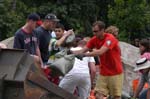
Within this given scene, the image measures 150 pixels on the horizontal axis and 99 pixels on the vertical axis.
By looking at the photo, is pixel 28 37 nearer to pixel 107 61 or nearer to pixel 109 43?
pixel 109 43

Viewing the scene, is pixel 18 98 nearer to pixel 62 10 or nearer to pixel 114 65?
pixel 114 65

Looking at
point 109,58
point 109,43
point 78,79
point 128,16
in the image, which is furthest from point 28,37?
point 128,16

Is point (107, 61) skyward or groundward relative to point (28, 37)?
groundward

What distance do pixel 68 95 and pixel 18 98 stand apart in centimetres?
71

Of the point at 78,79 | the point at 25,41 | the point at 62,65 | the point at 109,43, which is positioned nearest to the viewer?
the point at 62,65

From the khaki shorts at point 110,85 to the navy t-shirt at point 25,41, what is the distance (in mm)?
1463

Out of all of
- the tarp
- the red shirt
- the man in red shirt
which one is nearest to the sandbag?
the man in red shirt

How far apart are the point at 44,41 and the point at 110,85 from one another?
4.72 ft

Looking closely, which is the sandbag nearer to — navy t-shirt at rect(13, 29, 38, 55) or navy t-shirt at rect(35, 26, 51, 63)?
navy t-shirt at rect(13, 29, 38, 55)

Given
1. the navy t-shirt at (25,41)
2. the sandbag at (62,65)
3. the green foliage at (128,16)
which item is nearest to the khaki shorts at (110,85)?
the navy t-shirt at (25,41)

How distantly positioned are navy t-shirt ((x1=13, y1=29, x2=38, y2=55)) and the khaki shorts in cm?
146

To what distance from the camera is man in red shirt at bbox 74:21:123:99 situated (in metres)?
8.48

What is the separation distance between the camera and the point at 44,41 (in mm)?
8711

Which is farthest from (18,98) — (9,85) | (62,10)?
(62,10)
